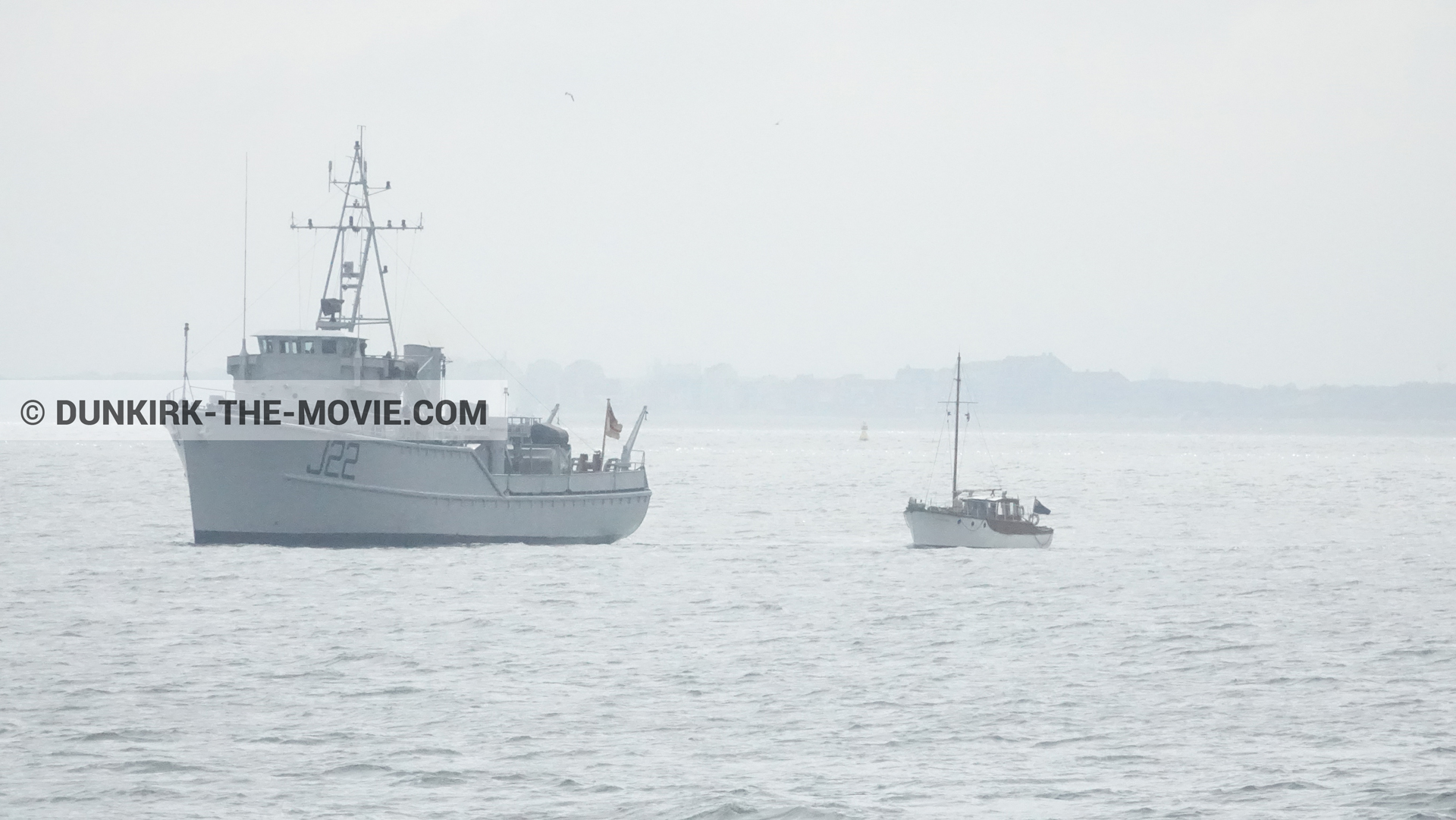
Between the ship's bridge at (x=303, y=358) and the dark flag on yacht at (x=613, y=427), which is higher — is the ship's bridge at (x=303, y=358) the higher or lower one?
the higher one

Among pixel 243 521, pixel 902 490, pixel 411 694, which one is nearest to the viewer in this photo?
pixel 411 694

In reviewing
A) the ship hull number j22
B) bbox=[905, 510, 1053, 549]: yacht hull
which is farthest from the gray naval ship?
bbox=[905, 510, 1053, 549]: yacht hull

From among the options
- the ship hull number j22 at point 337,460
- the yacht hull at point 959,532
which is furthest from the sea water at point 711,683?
the ship hull number j22 at point 337,460

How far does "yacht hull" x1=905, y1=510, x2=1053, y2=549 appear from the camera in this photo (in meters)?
58.1

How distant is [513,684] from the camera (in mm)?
26750

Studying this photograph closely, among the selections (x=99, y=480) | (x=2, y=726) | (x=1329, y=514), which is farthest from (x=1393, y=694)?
(x=99, y=480)

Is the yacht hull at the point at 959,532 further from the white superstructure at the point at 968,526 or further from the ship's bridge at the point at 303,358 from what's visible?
the ship's bridge at the point at 303,358

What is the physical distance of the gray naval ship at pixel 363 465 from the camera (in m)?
43.7

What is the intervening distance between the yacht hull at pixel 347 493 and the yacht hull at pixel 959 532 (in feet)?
56.1

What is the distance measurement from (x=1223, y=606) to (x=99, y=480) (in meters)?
97.4

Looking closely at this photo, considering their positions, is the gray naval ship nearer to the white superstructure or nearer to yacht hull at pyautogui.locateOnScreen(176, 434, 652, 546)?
yacht hull at pyautogui.locateOnScreen(176, 434, 652, 546)

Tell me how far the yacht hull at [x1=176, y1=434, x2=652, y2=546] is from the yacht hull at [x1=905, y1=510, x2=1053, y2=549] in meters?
17.1

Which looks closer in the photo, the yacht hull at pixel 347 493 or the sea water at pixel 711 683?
the sea water at pixel 711 683

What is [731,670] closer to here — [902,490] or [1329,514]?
[1329,514]
